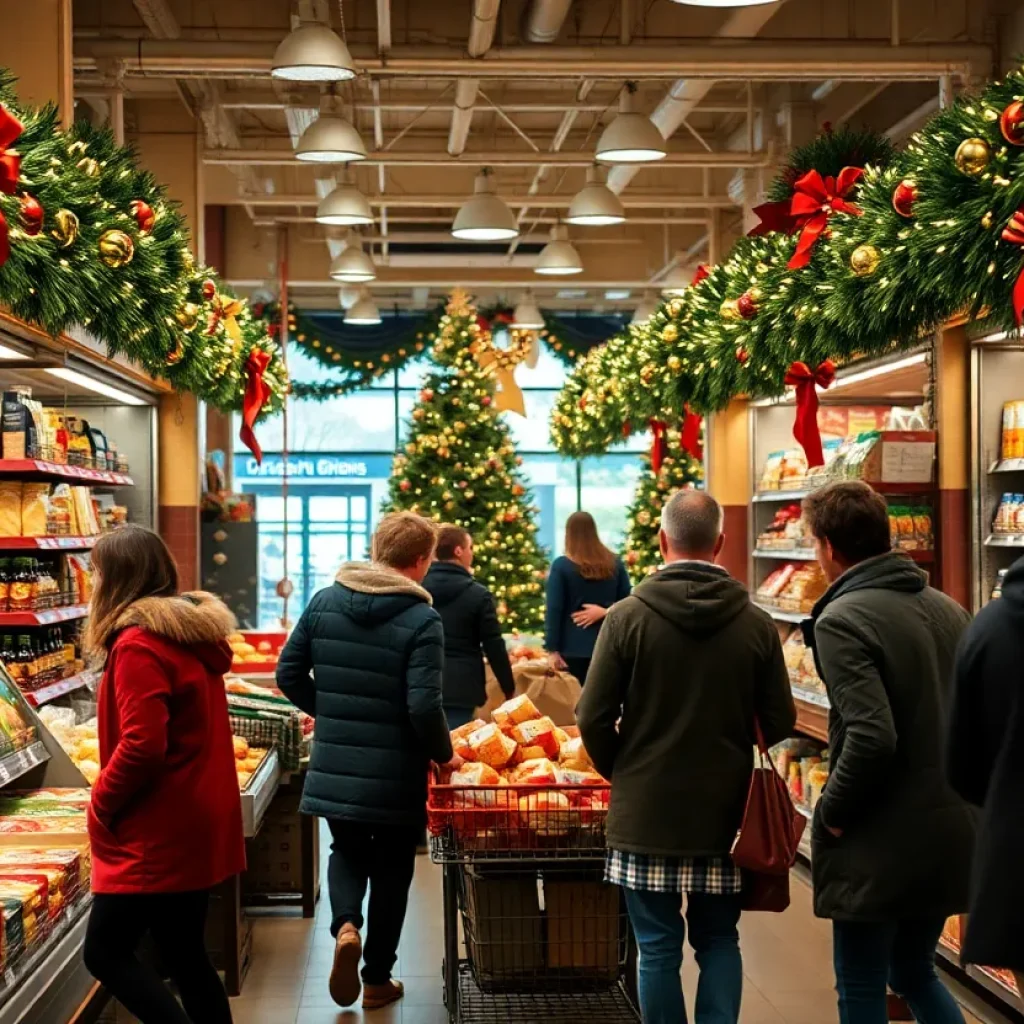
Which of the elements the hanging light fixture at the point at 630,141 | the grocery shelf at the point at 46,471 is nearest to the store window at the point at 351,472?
the hanging light fixture at the point at 630,141

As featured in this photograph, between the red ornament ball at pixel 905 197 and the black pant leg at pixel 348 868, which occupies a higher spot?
the red ornament ball at pixel 905 197

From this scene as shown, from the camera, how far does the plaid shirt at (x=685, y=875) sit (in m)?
3.74

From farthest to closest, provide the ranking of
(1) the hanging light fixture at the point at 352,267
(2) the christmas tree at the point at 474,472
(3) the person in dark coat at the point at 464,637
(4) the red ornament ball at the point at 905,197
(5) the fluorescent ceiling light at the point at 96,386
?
1. (2) the christmas tree at the point at 474,472
2. (1) the hanging light fixture at the point at 352,267
3. (3) the person in dark coat at the point at 464,637
4. (5) the fluorescent ceiling light at the point at 96,386
5. (4) the red ornament ball at the point at 905,197

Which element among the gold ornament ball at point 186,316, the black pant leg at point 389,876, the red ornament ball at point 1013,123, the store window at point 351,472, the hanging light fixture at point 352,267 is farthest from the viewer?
the store window at point 351,472

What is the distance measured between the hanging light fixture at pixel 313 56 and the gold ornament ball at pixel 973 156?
10.9ft

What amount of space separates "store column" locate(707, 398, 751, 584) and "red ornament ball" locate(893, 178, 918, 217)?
16.7ft

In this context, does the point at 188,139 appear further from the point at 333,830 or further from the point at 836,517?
the point at 836,517

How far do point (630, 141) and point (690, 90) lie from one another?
82.8 inches

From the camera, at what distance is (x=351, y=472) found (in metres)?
21.5

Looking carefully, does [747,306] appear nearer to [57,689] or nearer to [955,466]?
[955,466]

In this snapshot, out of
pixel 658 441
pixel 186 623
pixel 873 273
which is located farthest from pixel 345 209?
pixel 186 623

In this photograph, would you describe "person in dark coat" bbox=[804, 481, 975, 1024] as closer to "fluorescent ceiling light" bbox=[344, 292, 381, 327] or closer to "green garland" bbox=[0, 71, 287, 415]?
"green garland" bbox=[0, 71, 287, 415]

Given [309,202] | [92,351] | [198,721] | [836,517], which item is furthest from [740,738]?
[309,202]

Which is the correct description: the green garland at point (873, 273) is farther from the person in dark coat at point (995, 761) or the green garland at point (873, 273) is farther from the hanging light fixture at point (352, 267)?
the hanging light fixture at point (352, 267)
